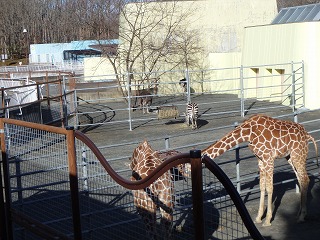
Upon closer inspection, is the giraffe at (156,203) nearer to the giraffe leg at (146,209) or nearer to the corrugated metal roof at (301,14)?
the giraffe leg at (146,209)

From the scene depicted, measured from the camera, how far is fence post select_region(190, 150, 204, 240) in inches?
143

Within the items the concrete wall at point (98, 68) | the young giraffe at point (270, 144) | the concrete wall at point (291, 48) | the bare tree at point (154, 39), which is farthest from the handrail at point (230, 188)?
the concrete wall at point (98, 68)

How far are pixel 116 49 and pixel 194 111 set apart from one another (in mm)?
12162

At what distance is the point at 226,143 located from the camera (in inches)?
332

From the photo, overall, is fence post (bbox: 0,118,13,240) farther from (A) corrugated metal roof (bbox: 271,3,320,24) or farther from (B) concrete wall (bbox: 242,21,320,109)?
(A) corrugated metal roof (bbox: 271,3,320,24)

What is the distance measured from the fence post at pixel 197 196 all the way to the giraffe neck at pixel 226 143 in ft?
15.1

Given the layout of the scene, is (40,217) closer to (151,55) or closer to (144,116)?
(144,116)

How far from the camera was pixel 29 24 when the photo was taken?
264 ft

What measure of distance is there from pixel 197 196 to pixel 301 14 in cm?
2311

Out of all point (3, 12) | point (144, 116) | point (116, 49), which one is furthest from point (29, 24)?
point (144, 116)

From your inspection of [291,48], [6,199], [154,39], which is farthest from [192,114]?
[6,199]

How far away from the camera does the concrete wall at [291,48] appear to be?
2191 centimetres

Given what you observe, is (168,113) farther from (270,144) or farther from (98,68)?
(98,68)

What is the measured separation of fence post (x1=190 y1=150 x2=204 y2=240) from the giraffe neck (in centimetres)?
460
